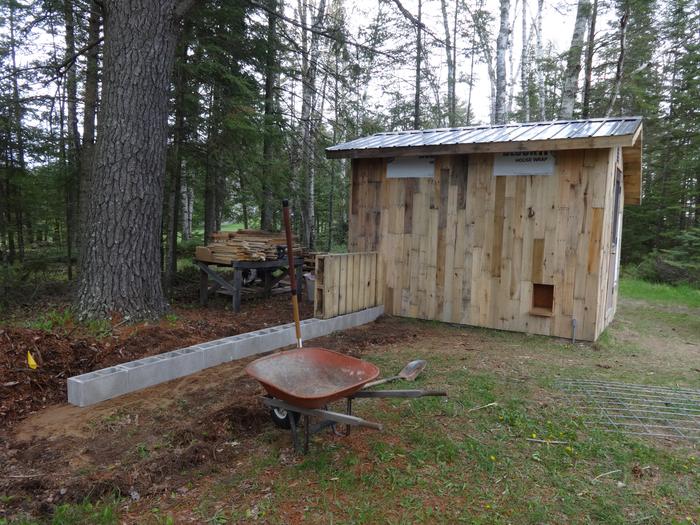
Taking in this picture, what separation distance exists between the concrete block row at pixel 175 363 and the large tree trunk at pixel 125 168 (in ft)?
4.13

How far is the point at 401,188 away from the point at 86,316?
4739 millimetres

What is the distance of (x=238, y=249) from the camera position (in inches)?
302

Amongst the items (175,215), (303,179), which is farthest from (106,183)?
(303,179)

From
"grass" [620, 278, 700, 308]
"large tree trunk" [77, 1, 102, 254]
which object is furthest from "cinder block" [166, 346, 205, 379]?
"grass" [620, 278, 700, 308]

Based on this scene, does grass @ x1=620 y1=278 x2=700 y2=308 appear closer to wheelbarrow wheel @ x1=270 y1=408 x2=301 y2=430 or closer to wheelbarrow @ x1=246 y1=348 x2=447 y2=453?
wheelbarrow @ x1=246 y1=348 x2=447 y2=453

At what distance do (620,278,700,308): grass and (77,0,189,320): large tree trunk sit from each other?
10.7 m

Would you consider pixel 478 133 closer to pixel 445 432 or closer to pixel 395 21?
pixel 445 432

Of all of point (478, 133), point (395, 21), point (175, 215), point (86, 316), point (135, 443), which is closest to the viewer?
point (135, 443)

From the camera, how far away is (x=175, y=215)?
27.2 ft

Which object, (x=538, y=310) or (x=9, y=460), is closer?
(x=9, y=460)

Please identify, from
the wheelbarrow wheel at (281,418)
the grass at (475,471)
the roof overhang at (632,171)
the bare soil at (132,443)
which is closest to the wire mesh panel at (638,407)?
the grass at (475,471)

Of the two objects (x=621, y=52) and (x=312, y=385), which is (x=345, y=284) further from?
(x=621, y=52)

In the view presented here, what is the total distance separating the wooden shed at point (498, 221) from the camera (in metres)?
6.05

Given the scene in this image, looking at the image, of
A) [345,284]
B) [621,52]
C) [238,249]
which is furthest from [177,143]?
[621,52]
